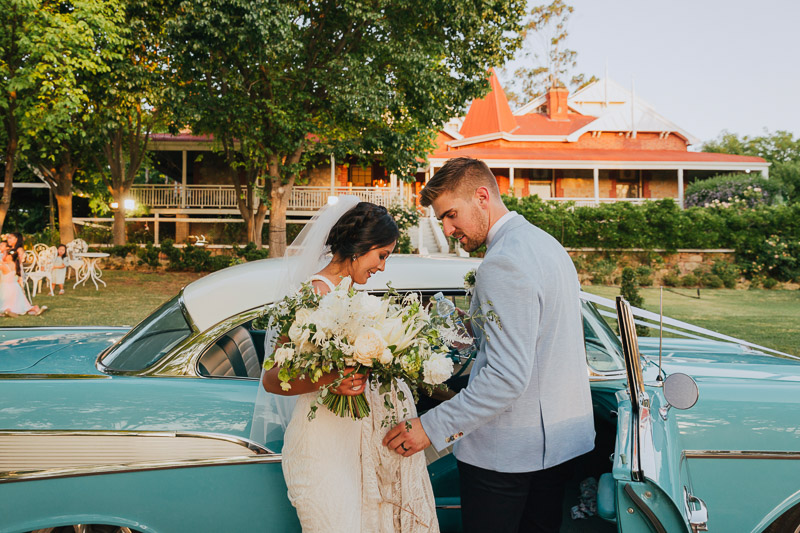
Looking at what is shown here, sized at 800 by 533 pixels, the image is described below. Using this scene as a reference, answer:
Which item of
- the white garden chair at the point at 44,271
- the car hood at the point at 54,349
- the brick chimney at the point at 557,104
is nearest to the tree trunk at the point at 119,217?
the white garden chair at the point at 44,271

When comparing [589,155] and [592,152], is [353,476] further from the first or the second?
[592,152]

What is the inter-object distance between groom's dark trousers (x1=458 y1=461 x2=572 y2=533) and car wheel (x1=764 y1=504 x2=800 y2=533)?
1114mm

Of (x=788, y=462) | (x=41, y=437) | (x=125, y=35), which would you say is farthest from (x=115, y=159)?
(x=788, y=462)

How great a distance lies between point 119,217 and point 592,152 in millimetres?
22655

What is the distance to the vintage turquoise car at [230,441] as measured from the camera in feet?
6.95

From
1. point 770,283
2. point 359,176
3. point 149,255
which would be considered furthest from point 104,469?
point 359,176

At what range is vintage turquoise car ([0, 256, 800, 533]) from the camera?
2117 millimetres

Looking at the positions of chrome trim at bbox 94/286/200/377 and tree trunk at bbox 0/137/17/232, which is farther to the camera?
tree trunk at bbox 0/137/17/232

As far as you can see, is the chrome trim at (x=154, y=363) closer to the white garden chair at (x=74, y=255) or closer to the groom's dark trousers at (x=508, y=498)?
the groom's dark trousers at (x=508, y=498)

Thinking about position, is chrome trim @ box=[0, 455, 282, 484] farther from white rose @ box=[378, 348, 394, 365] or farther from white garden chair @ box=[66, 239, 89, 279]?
white garden chair @ box=[66, 239, 89, 279]

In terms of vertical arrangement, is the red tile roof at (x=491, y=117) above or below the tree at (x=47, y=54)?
above

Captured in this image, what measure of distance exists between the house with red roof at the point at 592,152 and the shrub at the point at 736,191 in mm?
2083

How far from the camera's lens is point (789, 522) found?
2.47 meters

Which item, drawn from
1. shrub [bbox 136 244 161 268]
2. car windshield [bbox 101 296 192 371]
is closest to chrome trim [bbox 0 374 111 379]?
car windshield [bbox 101 296 192 371]
